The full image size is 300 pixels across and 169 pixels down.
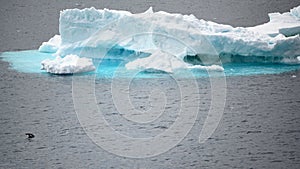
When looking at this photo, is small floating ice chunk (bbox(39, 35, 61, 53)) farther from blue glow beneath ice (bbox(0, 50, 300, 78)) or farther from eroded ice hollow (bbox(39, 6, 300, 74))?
eroded ice hollow (bbox(39, 6, 300, 74))

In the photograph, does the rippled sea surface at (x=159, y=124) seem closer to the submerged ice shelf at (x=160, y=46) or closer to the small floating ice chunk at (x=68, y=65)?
the small floating ice chunk at (x=68, y=65)

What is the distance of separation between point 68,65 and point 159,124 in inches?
80.6

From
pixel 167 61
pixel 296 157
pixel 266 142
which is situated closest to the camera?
pixel 296 157

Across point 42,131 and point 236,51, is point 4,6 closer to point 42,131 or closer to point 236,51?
point 236,51

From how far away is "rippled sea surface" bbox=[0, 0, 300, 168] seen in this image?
4629 mm

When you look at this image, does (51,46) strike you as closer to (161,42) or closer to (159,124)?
(161,42)

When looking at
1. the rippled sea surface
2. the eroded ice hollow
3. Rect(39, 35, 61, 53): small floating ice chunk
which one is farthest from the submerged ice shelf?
Rect(39, 35, 61, 53): small floating ice chunk

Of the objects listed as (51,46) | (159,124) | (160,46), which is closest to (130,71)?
(160,46)

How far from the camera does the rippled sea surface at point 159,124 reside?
4.63 meters

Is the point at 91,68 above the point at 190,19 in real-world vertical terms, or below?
below

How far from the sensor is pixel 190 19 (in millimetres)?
7668

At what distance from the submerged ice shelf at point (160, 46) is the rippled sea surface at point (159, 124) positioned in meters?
0.37

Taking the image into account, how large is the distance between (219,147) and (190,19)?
3.04 meters

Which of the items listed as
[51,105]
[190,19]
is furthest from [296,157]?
[190,19]
